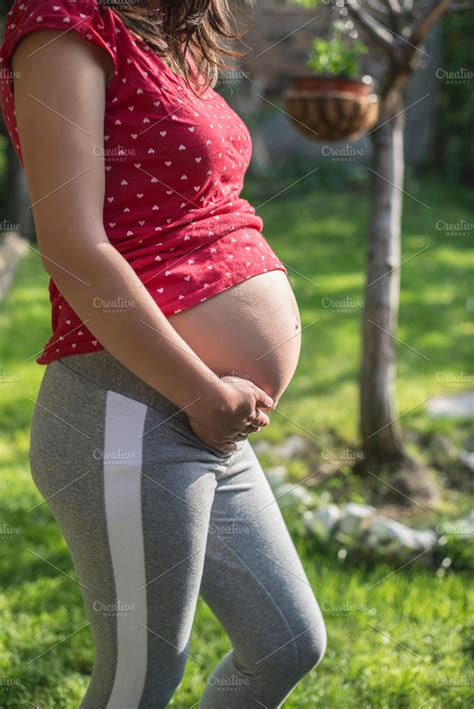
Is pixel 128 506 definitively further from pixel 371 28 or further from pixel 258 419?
pixel 371 28

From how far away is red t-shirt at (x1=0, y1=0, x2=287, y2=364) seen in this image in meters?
1.10

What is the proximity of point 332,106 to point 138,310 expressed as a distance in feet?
8.40

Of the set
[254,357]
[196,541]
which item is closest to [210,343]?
[254,357]

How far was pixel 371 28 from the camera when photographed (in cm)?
308

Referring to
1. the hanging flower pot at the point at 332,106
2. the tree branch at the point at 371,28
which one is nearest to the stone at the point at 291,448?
the hanging flower pot at the point at 332,106

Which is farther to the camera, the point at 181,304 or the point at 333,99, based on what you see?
the point at 333,99

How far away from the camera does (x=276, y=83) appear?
10.1m

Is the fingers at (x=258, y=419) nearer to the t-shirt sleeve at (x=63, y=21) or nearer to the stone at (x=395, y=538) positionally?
the t-shirt sleeve at (x=63, y=21)

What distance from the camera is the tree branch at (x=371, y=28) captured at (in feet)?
9.84

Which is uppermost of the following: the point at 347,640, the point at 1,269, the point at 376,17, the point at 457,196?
the point at 376,17

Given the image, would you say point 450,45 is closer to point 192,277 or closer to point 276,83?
point 276,83

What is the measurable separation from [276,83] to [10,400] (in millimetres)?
7117

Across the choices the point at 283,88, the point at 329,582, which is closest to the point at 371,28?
the point at 329,582

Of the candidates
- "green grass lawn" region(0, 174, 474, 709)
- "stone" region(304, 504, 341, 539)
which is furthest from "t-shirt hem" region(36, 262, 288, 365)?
"stone" region(304, 504, 341, 539)
